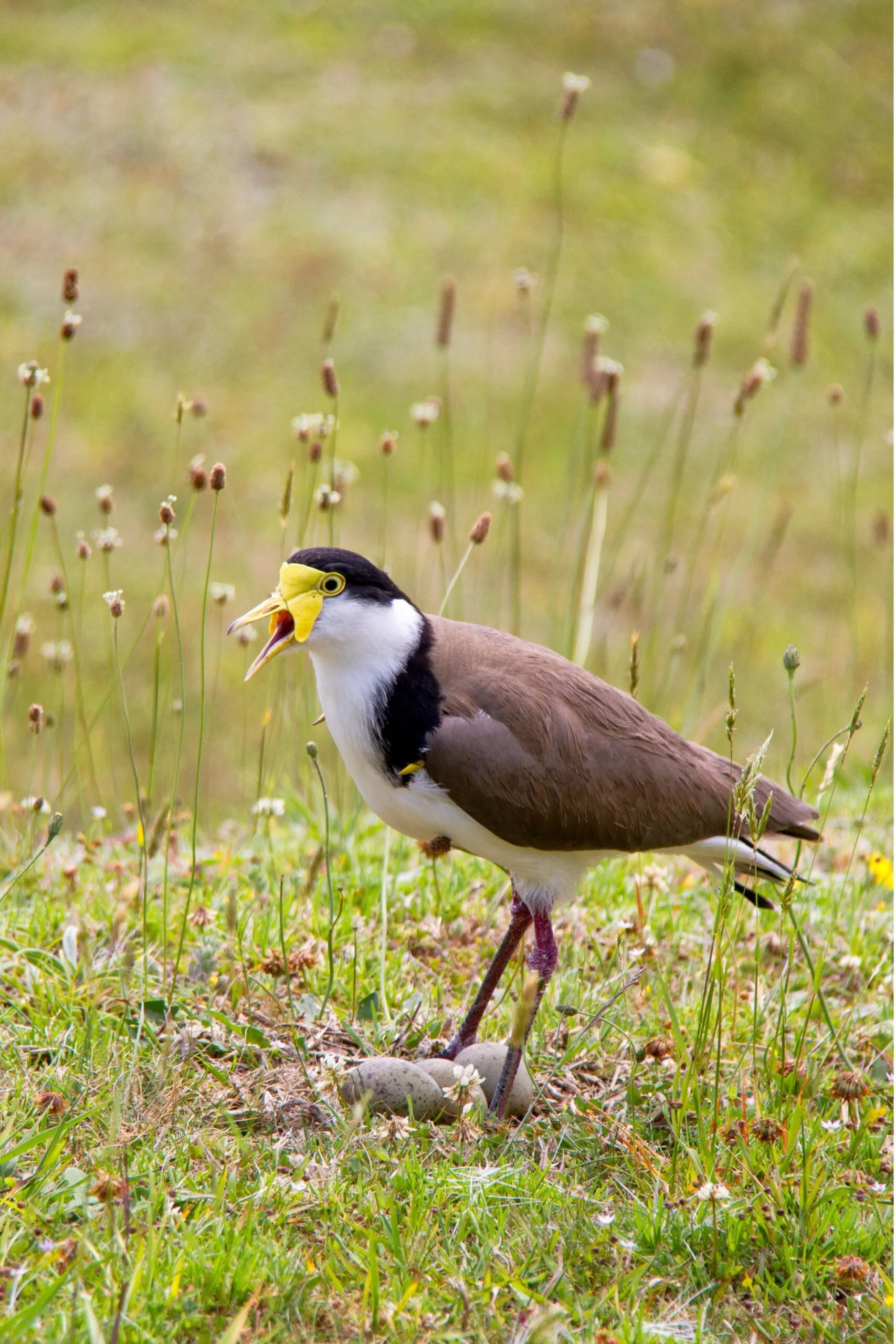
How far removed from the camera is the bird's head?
3.09m

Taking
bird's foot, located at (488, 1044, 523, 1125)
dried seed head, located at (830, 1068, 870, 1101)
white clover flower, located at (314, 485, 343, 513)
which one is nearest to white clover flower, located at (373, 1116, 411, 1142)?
bird's foot, located at (488, 1044, 523, 1125)

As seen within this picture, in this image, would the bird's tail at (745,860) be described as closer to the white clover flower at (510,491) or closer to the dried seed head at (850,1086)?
the dried seed head at (850,1086)

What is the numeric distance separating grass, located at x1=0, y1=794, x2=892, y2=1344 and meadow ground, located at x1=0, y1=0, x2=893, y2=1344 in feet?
0.05

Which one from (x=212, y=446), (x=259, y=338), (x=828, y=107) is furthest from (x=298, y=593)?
(x=828, y=107)

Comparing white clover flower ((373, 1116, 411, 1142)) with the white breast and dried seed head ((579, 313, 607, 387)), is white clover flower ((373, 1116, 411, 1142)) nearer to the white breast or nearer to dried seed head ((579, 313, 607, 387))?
the white breast

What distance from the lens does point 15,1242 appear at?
98.3 inches

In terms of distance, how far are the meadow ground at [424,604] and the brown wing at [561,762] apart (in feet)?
1.20

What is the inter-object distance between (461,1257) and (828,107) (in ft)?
46.0

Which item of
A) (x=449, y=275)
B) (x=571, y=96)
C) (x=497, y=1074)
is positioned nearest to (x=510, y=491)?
(x=571, y=96)

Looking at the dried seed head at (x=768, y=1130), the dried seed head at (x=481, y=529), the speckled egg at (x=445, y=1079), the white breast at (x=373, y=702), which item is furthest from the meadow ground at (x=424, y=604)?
the dried seed head at (x=481, y=529)

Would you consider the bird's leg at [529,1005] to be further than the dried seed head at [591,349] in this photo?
No

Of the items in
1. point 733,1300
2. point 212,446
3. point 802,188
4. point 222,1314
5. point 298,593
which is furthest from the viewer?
point 802,188

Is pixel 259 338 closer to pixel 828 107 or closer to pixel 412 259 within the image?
pixel 412 259

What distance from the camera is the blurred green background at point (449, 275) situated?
30.0ft
